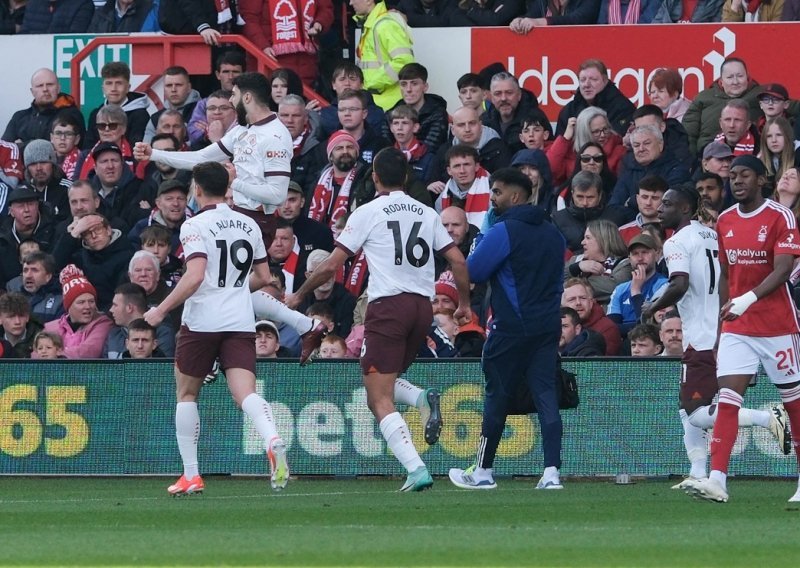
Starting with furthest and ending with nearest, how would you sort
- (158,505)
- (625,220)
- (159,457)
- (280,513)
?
(625,220), (159,457), (158,505), (280,513)

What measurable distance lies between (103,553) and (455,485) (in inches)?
201

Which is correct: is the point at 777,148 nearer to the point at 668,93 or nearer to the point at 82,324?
the point at 668,93

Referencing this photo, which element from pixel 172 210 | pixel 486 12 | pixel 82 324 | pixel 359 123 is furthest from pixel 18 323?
pixel 486 12

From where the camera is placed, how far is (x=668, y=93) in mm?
18406

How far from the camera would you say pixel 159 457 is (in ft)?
52.2

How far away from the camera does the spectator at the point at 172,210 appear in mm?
18422

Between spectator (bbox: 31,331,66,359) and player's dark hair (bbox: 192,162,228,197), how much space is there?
4.73 meters

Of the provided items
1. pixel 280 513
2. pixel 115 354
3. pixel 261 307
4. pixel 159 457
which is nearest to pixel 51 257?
pixel 115 354

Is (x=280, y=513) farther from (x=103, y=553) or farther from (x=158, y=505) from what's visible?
(x=103, y=553)

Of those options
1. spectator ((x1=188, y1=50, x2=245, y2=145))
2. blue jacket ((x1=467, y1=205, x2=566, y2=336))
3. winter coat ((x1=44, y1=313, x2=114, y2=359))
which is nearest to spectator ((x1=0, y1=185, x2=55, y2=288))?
spectator ((x1=188, y1=50, x2=245, y2=145))

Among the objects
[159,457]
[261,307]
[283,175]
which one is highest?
[283,175]

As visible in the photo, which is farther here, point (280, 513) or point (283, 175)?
point (283, 175)

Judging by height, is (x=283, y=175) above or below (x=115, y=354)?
above

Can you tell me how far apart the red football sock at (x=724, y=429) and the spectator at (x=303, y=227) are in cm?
713
